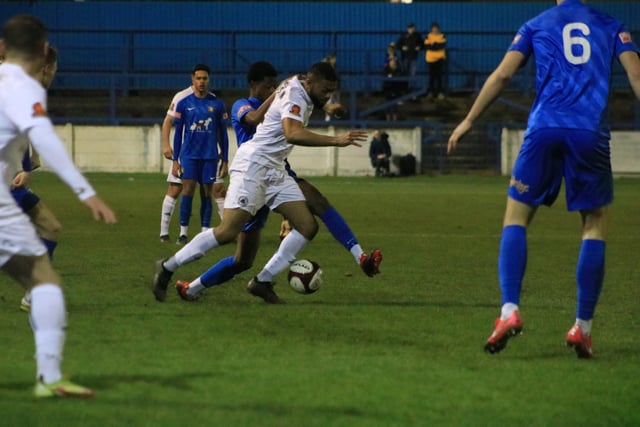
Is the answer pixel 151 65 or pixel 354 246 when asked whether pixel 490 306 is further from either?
pixel 151 65

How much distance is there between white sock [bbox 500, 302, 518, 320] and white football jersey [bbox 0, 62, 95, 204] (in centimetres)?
267

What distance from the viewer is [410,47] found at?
1507 inches

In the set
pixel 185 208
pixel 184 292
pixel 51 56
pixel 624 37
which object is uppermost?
pixel 624 37

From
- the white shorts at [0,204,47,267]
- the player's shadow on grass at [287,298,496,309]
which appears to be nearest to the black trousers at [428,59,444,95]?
the player's shadow on grass at [287,298,496,309]

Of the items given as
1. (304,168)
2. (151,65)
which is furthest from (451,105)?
(151,65)

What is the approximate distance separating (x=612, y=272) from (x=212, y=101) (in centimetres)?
582

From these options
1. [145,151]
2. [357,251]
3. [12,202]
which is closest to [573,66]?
[12,202]

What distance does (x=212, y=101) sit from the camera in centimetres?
1614

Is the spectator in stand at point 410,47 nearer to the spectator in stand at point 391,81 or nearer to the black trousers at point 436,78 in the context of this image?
the spectator in stand at point 391,81

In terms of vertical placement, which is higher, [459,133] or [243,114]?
[459,133]

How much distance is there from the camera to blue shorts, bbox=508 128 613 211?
744 cm

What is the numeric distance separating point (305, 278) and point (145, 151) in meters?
25.6

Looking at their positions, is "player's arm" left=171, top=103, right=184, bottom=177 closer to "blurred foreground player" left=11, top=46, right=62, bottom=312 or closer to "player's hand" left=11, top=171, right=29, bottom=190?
"blurred foreground player" left=11, top=46, right=62, bottom=312

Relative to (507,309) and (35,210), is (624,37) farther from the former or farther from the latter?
(35,210)
